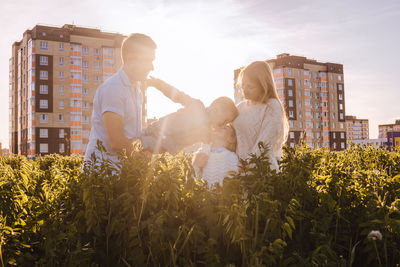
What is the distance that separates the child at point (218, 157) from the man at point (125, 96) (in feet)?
2.97

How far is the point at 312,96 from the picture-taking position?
8788 centimetres

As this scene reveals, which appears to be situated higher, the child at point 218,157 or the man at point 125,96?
the man at point 125,96

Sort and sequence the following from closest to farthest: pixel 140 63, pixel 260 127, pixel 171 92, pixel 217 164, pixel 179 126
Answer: pixel 179 126, pixel 171 92, pixel 140 63, pixel 217 164, pixel 260 127

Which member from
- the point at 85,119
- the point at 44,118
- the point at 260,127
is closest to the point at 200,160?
the point at 260,127

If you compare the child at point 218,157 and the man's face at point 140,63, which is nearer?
the man's face at point 140,63

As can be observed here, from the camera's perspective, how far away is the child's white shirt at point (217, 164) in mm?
4082

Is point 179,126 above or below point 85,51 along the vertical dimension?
below

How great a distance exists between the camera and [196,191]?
2164 mm

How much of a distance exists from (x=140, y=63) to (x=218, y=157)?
1.46 m

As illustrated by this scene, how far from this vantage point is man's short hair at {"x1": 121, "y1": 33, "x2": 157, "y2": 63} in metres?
3.72

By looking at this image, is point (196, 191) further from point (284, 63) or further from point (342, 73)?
point (342, 73)

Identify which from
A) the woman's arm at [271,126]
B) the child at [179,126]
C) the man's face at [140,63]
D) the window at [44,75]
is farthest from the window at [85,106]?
the child at [179,126]

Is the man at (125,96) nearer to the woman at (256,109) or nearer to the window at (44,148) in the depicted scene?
the woman at (256,109)

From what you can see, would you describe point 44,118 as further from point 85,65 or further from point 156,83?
point 156,83
